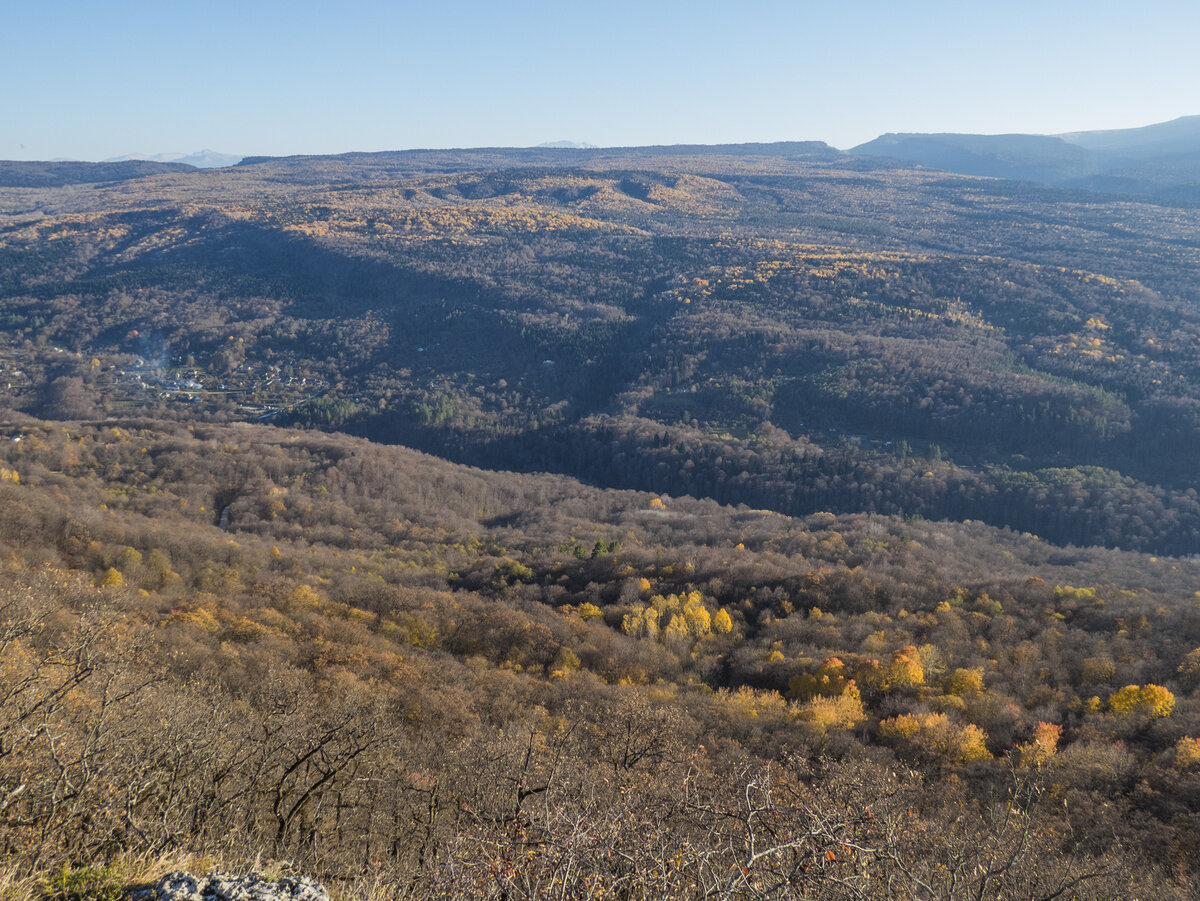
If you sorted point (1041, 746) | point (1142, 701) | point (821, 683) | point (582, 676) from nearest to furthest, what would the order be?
point (1041, 746) → point (1142, 701) → point (582, 676) → point (821, 683)

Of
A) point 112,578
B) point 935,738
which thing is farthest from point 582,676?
point 112,578

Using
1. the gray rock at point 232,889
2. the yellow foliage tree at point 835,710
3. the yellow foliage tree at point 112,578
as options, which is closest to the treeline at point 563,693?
the yellow foliage tree at point 835,710

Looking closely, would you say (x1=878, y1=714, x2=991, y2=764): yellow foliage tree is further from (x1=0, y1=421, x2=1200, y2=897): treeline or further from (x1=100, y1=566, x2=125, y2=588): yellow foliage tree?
(x1=100, y1=566, x2=125, y2=588): yellow foliage tree

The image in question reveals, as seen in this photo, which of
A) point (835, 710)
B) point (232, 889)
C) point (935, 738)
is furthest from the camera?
point (835, 710)

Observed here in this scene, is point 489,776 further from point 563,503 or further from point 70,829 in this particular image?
point 563,503

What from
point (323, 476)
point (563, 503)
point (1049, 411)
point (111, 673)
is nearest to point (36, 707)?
point (111, 673)

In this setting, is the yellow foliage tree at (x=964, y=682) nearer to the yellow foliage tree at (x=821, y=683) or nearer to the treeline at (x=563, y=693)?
the treeline at (x=563, y=693)

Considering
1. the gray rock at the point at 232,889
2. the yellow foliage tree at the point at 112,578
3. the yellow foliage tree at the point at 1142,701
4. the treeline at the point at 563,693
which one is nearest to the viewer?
the gray rock at the point at 232,889

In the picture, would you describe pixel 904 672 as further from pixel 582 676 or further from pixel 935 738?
pixel 582 676

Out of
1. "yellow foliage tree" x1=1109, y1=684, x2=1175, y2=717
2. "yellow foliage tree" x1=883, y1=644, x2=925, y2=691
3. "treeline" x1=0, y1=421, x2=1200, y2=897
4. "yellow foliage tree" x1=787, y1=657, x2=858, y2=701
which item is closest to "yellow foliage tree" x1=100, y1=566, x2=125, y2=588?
"treeline" x1=0, y1=421, x2=1200, y2=897
